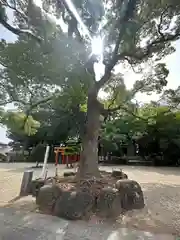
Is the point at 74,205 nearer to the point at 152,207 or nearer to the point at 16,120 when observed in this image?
the point at 152,207

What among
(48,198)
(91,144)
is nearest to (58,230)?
(48,198)

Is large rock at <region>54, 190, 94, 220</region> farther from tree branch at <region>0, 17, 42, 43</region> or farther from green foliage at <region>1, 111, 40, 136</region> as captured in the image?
green foliage at <region>1, 111, 40, 136</region>

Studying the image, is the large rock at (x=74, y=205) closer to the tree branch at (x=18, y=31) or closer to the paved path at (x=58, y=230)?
the paved path at (x=58, y=230)

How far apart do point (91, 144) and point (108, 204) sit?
164 cm

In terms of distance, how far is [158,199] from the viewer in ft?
15.3

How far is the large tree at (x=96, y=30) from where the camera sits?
4.58m

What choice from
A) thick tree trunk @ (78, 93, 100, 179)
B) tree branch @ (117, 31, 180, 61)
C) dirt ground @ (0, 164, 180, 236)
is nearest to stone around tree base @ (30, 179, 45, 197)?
dirt ground @ (0, 164, 180, 236)

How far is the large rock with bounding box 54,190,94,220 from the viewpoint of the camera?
3.25 meters

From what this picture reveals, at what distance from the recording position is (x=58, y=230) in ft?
9.13

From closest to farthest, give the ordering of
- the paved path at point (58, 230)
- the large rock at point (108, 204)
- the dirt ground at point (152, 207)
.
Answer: the paved path at point (58, 230), the dirt ground at point (152, 207), the large rock at point (108, 204)

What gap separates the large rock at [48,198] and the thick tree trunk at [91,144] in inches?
42.2

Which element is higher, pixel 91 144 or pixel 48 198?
pixel 91 144

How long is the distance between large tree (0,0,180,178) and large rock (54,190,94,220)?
47.4 inches

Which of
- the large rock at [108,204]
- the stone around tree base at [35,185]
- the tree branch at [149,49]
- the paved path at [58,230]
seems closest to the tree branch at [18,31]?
the tree branch at [149,49]
